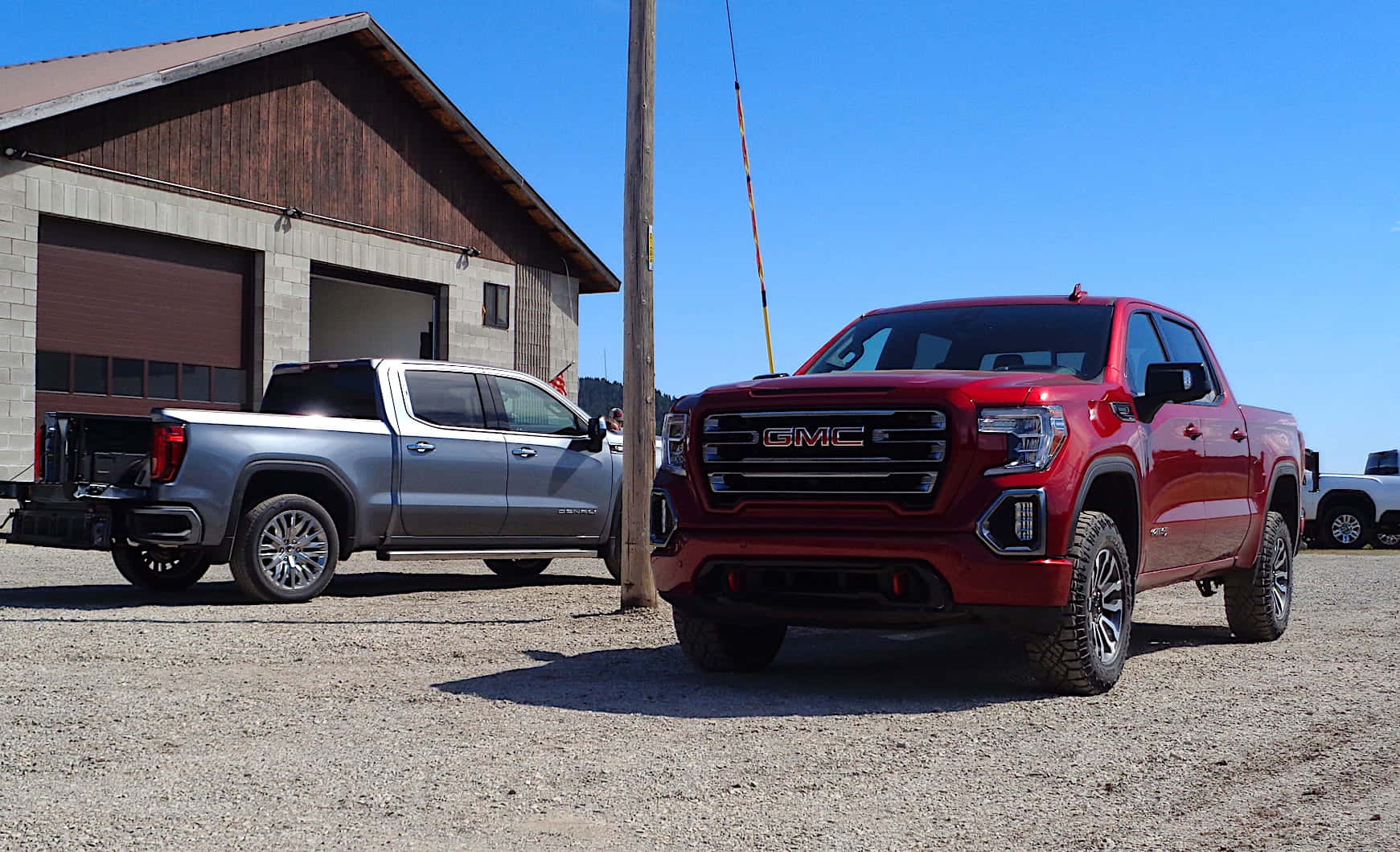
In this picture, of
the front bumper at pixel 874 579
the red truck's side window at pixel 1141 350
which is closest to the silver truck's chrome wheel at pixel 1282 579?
the red truck's side window at pixel 1141 350

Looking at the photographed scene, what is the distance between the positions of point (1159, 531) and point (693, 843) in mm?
4149

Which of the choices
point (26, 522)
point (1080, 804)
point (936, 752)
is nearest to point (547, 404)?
point (26, 522)

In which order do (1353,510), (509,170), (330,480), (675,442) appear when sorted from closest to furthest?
(675,442)
(330,480)
(1353,510)
(509,170)

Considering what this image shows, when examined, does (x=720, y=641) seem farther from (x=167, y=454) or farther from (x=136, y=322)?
(x=136, y=322)

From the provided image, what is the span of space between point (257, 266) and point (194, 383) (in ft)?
7.08

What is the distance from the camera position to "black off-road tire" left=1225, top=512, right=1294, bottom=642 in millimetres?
9000

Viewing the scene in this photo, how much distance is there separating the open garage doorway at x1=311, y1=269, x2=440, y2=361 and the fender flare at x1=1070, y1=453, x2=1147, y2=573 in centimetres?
2063

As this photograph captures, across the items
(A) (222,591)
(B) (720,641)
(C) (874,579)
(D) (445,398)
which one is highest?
(D) (445,398)

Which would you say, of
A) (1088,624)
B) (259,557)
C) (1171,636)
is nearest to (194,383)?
(259,557)

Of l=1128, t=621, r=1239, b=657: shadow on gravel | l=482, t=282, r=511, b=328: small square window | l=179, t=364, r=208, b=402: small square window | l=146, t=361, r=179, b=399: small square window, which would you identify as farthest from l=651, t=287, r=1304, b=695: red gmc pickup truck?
l=482, t=282, r=511, b=328: small square window

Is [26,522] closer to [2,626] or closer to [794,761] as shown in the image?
[2,626]

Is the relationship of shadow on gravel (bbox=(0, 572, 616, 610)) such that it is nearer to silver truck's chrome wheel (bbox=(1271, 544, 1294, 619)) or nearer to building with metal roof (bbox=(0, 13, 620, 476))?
silver truck's chrome wheel (bbox=(1271, 544, 1294, 619))

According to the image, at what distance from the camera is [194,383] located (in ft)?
74.1

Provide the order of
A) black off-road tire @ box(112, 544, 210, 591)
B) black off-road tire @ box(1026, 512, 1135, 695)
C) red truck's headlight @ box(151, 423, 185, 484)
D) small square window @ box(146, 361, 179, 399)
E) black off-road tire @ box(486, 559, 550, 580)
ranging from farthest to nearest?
1. small square window @ box(146, 361, 179, 399)
2. black off-road tire @ box(486, 559, 550, 580)
3. black off-road tire @ box(112, 544, 210, 591)
4. red truck's headlight @ box(151, 423, 185, 484)
5. black off-road tire @ box(1026, 512, 1135, 695)
